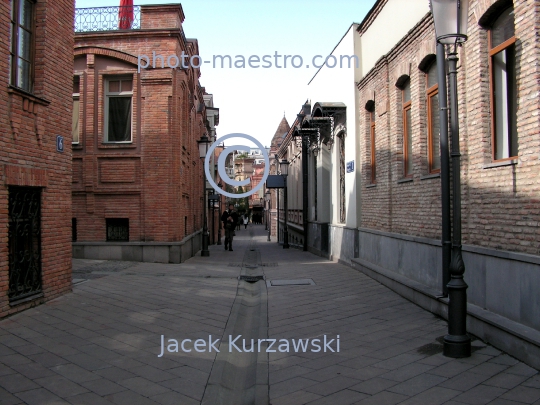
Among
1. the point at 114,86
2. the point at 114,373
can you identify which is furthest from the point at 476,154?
the point at 114,86

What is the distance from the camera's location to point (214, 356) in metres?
5.80

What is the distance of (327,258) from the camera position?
18484 millimetres

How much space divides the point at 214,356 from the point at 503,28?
5.71m

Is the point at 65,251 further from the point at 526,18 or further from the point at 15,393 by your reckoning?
the point at 526,18

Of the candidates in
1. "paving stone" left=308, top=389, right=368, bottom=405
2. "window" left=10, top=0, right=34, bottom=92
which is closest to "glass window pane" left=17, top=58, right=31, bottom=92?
"window" left=10, top=0, right=34, bottom=92

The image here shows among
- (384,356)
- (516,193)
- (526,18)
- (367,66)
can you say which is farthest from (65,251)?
(367,66)

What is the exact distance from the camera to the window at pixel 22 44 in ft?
25.5

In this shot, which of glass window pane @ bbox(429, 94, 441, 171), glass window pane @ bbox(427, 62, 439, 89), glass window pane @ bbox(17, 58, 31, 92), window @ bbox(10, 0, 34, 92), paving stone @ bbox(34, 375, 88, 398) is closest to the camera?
paving stone @ bbox(34, 375, 88, 398)

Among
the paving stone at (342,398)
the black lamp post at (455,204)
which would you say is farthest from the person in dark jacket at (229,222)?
the paving stone at (342,398)

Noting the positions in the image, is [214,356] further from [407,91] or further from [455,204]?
[407,91]

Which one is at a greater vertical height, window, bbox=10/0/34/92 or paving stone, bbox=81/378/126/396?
window, bbox=10/0/34/92

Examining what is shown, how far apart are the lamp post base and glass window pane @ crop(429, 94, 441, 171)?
4.34 m

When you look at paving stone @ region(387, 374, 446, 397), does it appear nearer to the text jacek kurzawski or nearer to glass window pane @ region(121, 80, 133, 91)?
the text jacek kurzawski

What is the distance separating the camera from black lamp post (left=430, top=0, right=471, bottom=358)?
5551 millimetres
